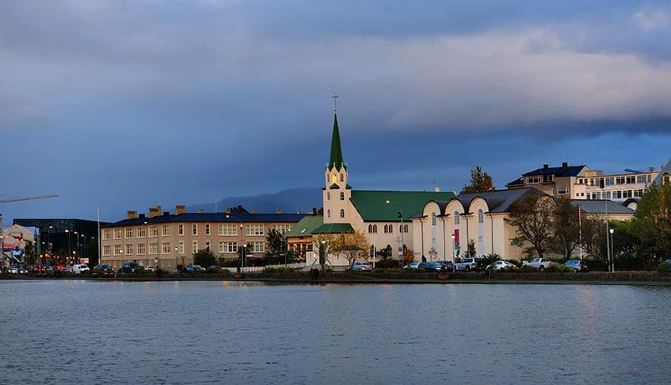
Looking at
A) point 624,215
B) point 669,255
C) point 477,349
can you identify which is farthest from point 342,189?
point 477,349

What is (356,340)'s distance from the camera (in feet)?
179

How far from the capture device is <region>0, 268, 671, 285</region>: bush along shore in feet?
314

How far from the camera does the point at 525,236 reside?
143 metres

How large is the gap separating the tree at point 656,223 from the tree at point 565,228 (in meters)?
16.6

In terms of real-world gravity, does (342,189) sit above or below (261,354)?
above

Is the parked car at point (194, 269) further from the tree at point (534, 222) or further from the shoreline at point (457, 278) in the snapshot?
the tree at point (534, 222)

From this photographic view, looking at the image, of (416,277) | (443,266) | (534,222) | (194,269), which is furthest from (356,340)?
(194,269)

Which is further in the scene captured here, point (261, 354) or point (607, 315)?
point (607, 315)

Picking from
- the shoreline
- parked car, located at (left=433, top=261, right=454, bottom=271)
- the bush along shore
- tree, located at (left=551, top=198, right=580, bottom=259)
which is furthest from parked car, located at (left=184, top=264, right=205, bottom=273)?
tree, located at (left=551, top=198, right=580, bottom=259)

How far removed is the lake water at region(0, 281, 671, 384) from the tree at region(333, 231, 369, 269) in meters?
79.4

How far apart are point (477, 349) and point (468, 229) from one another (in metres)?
109

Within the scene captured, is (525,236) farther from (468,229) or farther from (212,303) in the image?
(212,303)

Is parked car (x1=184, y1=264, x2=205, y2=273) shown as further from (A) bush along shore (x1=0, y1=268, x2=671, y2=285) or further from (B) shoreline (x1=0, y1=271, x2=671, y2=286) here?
(B) shoreline (x1=0, y1=271, x2=671, y2=286)

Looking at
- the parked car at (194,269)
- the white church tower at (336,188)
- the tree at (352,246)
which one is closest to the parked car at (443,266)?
the tree at (352,246)
